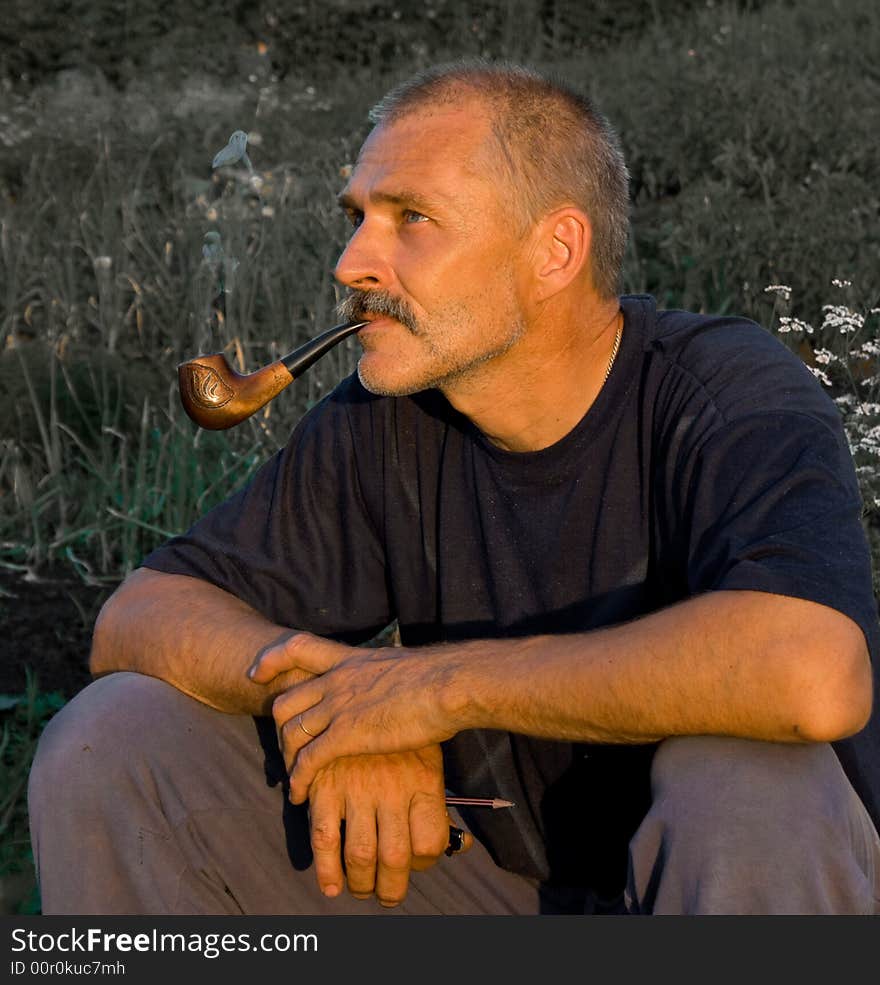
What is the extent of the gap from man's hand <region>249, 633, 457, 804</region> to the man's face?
1.51 ft

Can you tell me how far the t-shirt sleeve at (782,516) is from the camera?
2.13 m

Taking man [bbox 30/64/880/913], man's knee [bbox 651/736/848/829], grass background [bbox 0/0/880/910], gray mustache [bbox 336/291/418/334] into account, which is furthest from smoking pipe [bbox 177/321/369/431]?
grass background [bbox 0/0/880/910]

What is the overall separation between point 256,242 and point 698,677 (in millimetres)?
4378

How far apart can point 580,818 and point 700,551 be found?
0.52 m

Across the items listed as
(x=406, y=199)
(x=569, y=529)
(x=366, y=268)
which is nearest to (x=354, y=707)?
(x=569, y=529)

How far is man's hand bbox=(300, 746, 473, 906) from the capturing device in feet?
7.70

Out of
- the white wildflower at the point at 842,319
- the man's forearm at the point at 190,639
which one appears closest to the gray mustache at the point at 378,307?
the man's forearm at the point at 190,639

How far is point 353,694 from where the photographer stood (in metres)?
2.36

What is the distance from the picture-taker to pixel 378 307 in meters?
2.63

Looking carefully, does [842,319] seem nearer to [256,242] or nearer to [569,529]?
[569,529]

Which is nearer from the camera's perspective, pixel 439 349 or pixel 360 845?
pixel 360 845

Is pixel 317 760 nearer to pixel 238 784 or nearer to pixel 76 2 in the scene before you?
pixel 238 784

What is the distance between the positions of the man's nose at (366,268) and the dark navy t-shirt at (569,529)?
253 millimetres
